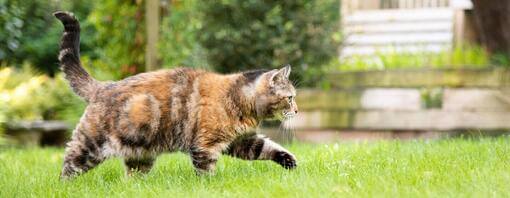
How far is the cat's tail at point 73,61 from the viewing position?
647 centimetres

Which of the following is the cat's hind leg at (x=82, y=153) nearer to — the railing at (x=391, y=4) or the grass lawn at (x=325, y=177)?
the grass lawn at (x=325, y=177)

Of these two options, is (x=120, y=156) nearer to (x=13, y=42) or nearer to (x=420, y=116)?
(x=13, y=42)

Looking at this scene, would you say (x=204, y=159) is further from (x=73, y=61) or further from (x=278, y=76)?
(x=73, y=61)

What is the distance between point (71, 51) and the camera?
663 cm

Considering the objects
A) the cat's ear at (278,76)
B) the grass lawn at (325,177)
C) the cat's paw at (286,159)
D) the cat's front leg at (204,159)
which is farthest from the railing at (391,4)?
the cat's front leg at (204,159)

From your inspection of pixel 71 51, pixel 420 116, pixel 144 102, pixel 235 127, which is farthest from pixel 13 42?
pixel 420 116

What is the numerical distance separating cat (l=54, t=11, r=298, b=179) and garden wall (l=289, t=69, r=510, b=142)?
4823 mm

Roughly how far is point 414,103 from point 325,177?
19.4 feet

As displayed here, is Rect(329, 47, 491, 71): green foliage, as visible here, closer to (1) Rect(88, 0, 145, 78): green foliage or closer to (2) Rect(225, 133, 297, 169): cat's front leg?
(1) Rect(88, 0, 145, 78): green foliage

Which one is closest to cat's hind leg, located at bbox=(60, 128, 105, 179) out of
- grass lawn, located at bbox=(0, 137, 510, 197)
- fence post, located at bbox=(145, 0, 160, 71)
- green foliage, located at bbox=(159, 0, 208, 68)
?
grass lawn, located at bbox=(0, 137, 510, 197)

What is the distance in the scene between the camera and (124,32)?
11.9 meters

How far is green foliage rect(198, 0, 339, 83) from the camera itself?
35.2 ft

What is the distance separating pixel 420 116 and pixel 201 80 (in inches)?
205

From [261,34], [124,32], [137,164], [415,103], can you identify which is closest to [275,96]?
[137,164]
